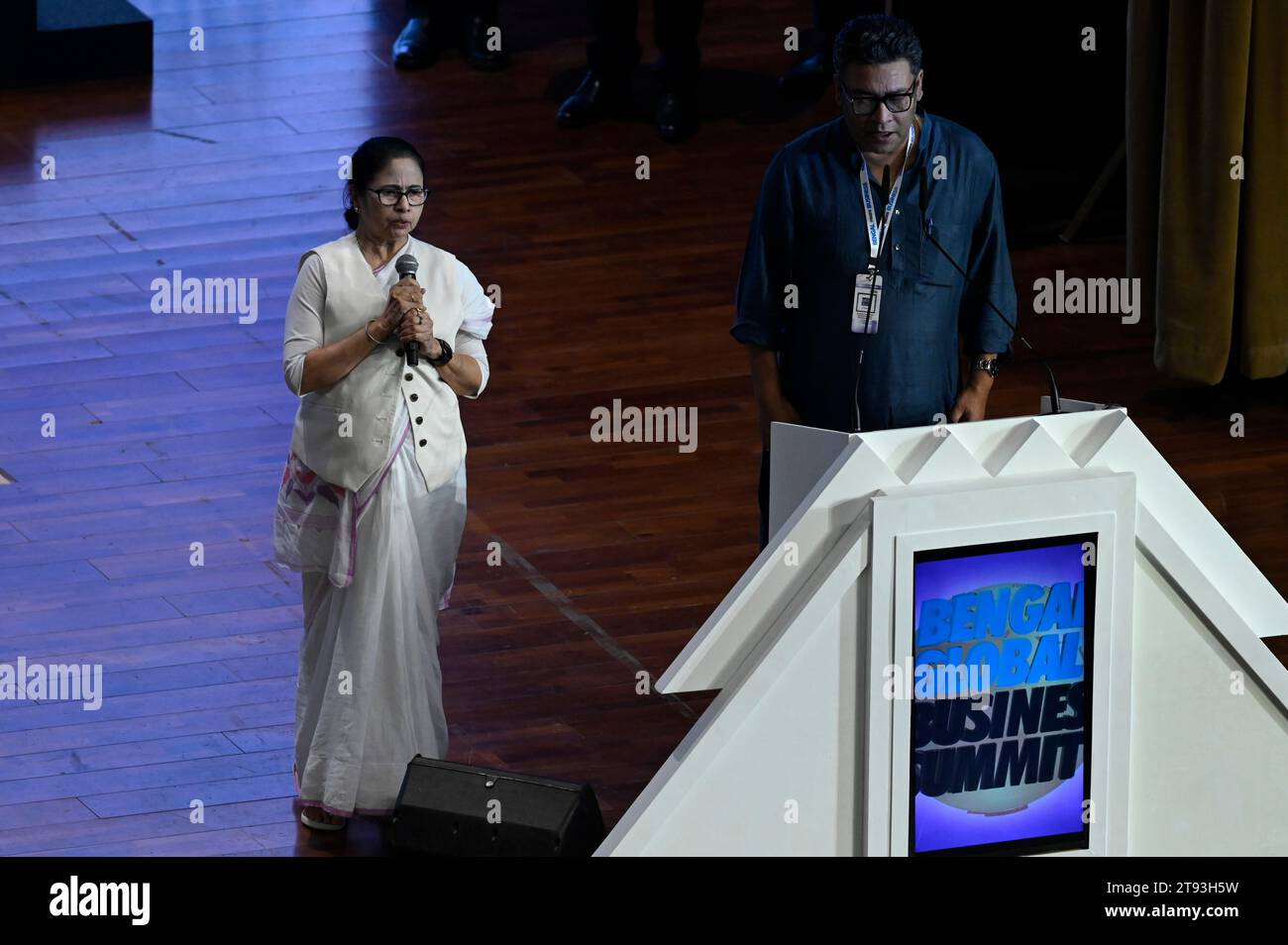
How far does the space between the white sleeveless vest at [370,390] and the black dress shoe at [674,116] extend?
4.54 meters

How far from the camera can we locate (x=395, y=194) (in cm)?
445

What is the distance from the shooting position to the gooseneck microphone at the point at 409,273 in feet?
14.6

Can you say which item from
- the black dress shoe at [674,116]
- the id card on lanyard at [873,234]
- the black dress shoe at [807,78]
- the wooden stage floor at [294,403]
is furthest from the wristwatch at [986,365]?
the black dress shoe at [807,78]

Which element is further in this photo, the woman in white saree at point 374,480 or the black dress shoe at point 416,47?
the black dress shoe at point 416,47

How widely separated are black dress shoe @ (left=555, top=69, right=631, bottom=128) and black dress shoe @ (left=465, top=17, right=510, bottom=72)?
0.67m

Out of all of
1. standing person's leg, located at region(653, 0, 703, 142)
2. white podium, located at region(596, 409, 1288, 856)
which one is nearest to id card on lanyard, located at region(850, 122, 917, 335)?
white podium, located at region(596, 409, 1288, 856)

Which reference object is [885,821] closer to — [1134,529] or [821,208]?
[1134,529]

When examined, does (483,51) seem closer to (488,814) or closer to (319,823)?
(319,823)

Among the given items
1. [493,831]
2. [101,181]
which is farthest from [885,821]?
[101,181]

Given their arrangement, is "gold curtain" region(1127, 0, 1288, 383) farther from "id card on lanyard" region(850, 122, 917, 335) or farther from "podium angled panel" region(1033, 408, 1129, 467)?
"podium angled panel" region(1033, 408, 1129, 467)

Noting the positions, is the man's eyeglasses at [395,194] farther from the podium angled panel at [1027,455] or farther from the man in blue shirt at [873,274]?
the podium angled panel at [1027,455]

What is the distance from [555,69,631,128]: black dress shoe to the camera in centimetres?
918

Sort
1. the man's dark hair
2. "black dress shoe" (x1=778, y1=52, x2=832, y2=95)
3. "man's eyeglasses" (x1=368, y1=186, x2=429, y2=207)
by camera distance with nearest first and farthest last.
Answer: the man's dark hair, "man's eyeglasses" (x1=368, y1=186, x2=429, y2=207), "black dress shoe" (x1=778, y1=52, x2=832, y2=95)

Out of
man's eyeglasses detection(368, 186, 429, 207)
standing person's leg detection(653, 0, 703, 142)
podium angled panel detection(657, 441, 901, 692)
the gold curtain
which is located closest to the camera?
podium angled panel detection(657, 441, 901, 692)
